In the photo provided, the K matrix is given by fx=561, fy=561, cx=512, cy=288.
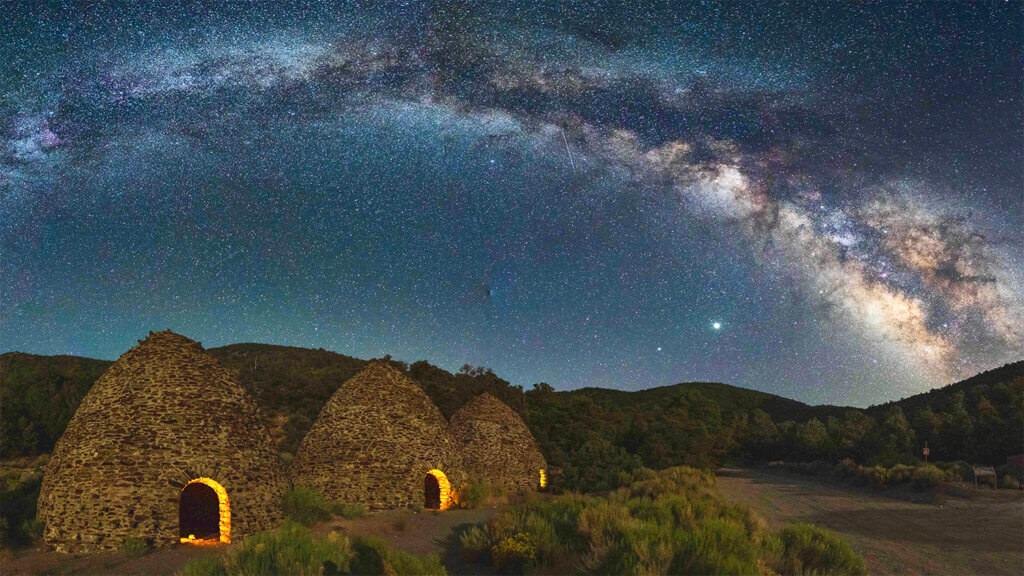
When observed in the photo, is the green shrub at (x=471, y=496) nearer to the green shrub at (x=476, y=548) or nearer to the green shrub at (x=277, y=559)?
the green shrub at (x=476, y=548)

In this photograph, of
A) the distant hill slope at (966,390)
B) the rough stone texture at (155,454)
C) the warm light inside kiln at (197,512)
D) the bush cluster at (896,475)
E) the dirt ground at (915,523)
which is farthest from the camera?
the distant hill slope at (966,390)

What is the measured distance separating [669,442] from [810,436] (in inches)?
797

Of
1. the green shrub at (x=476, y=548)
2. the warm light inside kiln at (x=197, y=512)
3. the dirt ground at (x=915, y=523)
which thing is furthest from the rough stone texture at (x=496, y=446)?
the green shrub at (x=476, y=548)

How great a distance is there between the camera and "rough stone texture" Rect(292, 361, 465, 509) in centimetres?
1756

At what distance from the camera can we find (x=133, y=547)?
11172mm

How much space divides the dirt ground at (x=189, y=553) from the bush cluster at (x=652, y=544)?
141cm

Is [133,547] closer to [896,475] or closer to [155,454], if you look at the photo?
[155,454]

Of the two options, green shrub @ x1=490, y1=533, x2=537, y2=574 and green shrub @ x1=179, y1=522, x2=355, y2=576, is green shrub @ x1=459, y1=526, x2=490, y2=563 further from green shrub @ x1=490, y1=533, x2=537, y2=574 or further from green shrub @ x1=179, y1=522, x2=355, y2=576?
green shrub @ x1=179, y1=522, x2=355, y2=576

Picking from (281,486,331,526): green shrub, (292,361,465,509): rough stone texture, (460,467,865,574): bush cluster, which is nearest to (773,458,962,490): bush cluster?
(460,467,865,574): bush cluster

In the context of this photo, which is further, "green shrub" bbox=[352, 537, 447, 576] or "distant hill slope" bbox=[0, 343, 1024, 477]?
"distant hill slope" bbox=[0, 343, 1024, 477]

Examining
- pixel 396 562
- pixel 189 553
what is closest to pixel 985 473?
→ pixel 396 562

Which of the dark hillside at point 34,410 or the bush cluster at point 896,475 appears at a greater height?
the dark hillside at point 34,410

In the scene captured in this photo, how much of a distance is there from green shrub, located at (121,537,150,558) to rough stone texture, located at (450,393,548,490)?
14.1 meters

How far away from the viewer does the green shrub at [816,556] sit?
32.4 ft
